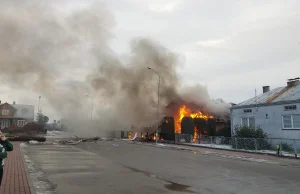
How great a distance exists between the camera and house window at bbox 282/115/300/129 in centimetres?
2139

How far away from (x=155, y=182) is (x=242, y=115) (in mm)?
20745

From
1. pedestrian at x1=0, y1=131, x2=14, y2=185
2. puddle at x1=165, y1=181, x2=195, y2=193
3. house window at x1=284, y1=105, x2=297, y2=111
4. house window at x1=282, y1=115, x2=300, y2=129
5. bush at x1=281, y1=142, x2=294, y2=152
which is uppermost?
house window at x1=284, y1=105, x2=297, y2=111

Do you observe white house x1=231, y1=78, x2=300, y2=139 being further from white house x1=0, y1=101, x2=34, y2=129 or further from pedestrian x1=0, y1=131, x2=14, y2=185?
white house x1=0, y1=101, x2=34, y2=129

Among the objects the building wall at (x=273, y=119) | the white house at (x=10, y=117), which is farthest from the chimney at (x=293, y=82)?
the white house at (x=10, y=117)

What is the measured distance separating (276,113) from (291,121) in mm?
1585

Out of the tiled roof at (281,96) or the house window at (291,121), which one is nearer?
the house window at (291,121)

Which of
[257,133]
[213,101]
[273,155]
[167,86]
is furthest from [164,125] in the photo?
[273,155]

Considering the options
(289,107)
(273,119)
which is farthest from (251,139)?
(289,107)

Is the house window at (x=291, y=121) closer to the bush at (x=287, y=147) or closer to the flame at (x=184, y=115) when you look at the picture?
the bush at (x=287, y=147)

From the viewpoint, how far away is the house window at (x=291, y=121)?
21391 mm

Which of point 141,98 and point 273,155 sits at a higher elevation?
point 141,98

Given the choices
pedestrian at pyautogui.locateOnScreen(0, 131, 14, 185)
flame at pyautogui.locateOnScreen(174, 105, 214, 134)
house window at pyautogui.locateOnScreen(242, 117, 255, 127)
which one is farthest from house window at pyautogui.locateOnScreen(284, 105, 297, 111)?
pedestrian at pyautogui.locateOnScreen(0, 131, 14, 185)

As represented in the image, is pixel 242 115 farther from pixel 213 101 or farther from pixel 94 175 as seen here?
pixel 94 175

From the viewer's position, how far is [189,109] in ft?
134
